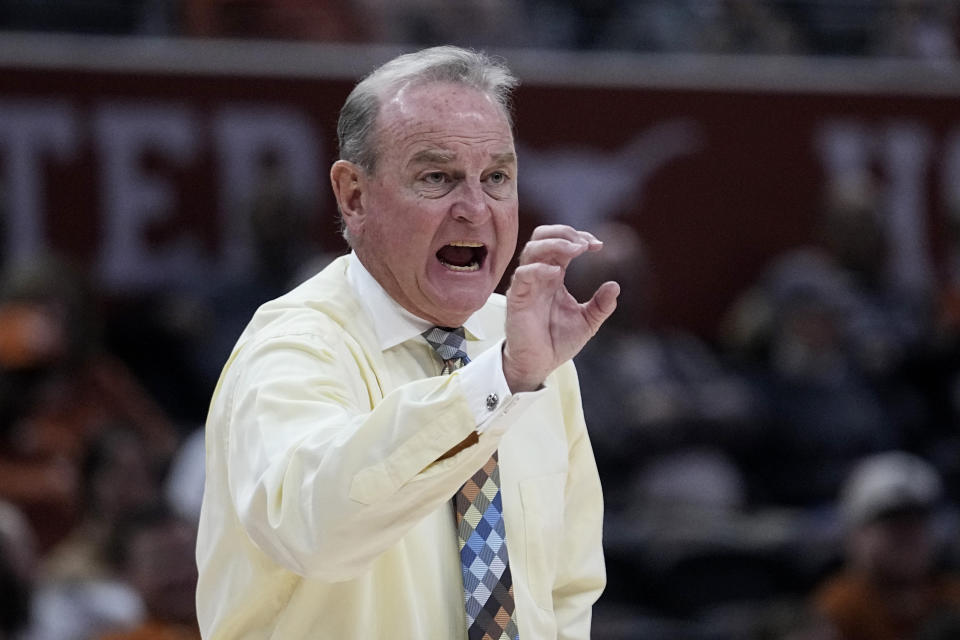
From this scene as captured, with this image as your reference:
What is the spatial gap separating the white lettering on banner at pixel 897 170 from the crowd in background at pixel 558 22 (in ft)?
1.84

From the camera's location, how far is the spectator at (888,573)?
6387mm

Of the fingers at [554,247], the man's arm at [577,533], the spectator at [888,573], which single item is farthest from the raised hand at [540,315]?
the spectator at [888,573]

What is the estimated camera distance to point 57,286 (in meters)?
6.87

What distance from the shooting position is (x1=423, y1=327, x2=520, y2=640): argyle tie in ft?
8.95

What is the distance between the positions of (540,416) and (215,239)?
16.3ft

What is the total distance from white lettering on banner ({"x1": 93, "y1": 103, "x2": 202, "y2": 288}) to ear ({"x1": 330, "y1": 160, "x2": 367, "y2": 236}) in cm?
484

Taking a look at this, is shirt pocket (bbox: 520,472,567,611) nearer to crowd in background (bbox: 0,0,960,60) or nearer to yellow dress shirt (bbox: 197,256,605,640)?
yellow dress shirt (bbox: 197,256,605,640)

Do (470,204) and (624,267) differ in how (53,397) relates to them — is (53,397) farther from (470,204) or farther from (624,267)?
(470,204)

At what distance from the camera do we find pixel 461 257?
2791 mm

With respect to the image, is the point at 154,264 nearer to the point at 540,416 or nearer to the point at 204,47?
the point at 204,47

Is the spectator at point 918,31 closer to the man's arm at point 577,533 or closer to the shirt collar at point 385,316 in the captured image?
the man's arm at point 577,533

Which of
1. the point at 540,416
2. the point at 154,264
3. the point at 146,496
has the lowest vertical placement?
the point at 146,496

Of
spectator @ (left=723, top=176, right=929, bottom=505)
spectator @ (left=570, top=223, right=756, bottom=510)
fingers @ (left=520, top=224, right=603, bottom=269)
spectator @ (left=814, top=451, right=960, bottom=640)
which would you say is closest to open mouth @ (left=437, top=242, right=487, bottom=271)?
fingers @ (left=520, top=224, right=603, bottom=269)

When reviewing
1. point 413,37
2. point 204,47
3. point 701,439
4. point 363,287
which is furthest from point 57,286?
point 363,287
